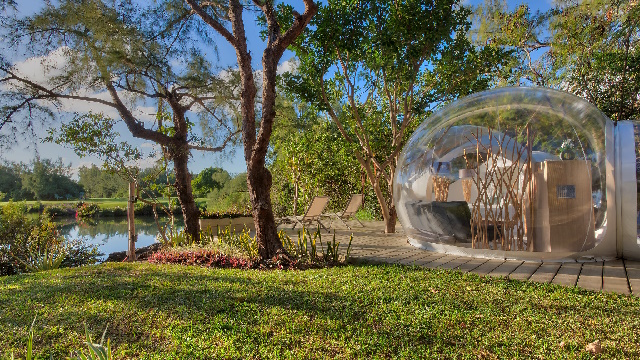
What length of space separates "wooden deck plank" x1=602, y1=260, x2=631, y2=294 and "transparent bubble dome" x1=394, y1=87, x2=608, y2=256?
404 mm

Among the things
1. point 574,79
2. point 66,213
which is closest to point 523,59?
point 574,79

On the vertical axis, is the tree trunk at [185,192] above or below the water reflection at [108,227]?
above

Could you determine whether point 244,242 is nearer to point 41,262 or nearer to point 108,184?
point 41,262

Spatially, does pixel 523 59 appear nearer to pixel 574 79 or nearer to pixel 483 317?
pixel 574 79

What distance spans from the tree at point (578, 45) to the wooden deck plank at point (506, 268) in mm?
5925

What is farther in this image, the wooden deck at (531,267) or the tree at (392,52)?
the tree at (392,52)

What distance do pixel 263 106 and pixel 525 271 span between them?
4178 millimetres

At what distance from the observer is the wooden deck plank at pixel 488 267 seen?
5379mm

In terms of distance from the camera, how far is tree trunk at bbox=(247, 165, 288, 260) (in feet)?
20.8

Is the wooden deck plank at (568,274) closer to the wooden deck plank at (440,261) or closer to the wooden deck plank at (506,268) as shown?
the wooden deck plank at (506,268)

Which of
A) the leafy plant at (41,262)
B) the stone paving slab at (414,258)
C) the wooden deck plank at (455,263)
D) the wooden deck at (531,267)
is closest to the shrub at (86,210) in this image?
the leafy plant at (41,262)

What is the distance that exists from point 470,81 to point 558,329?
7463 millimetres

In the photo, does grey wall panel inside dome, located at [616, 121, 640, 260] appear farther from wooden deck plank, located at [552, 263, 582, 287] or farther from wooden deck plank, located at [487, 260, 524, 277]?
wooden deck plank, located at [487, 260, 524, 277]

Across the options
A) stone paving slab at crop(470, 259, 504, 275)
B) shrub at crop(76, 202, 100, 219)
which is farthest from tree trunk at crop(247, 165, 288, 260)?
shrub at crop(76, 202, 100, 219)
